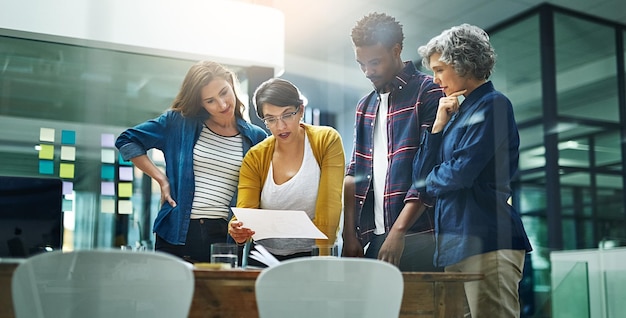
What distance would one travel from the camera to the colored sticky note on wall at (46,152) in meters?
2.92

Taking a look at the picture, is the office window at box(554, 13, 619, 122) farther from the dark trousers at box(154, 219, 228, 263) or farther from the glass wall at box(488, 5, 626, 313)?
the dark trousers at box(154, 219, 228, 263)

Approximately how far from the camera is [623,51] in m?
4.05

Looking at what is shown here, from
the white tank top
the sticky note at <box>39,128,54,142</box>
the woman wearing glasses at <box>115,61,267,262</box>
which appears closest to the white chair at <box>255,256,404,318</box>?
the white tank top

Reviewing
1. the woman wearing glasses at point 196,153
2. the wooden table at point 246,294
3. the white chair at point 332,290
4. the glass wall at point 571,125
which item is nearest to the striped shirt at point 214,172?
the woman wearing glasses at point 196,153

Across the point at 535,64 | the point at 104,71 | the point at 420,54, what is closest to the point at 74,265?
the point at 104,71

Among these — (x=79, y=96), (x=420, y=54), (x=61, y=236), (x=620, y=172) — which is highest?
(x=420, y=54)

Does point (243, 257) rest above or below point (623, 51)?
below

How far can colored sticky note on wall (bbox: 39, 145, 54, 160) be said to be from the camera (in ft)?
9.57

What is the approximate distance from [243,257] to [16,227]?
0.91 meters

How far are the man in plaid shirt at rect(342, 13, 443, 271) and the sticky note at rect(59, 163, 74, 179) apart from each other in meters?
1.22

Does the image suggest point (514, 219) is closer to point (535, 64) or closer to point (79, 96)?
point (535, 64)

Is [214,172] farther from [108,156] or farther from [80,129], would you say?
[80,129]

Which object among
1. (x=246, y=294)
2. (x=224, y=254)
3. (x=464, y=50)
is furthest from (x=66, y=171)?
(x=464, y=50)

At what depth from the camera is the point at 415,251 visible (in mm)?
3266
